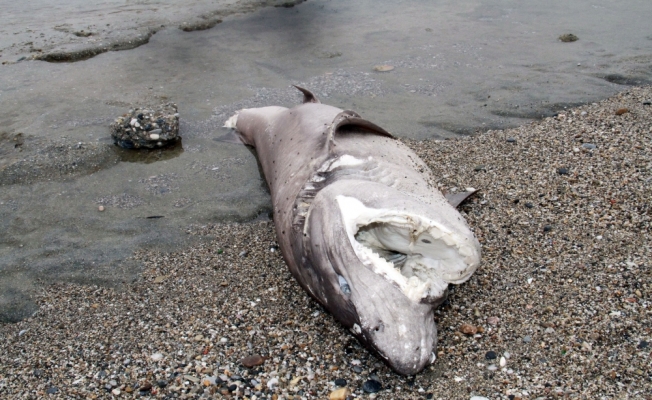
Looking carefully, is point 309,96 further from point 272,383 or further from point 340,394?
point 340,394

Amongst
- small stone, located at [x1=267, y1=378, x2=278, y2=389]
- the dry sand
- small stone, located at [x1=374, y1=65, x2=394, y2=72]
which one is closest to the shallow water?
small stone, located at [x1=374, y1=65, x2=394, y2=72]

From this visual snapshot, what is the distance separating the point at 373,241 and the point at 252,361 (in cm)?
106

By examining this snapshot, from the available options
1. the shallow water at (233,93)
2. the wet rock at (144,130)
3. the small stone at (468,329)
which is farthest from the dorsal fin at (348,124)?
the wet rock at (144,130)

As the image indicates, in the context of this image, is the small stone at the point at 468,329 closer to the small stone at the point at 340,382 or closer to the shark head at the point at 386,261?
the shark head at the point at 386,261

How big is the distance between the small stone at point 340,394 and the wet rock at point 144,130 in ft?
13.2

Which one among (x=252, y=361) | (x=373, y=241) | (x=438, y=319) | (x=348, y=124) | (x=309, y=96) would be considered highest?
(x=348, y=124)

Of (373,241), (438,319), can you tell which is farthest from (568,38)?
(438,319)

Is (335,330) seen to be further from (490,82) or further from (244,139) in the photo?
(490,82)

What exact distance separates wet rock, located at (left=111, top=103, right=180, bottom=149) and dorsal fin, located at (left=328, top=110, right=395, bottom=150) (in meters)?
2.46

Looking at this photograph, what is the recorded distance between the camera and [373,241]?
3664 millimetres

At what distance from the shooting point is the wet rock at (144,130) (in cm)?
620

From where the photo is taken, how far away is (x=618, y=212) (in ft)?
13.7

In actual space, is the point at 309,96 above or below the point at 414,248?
above

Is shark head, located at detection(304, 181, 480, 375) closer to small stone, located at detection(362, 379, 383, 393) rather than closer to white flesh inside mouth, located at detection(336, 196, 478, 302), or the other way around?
white flesh inside mouth, located at detection(336, 196, 478, 302)
